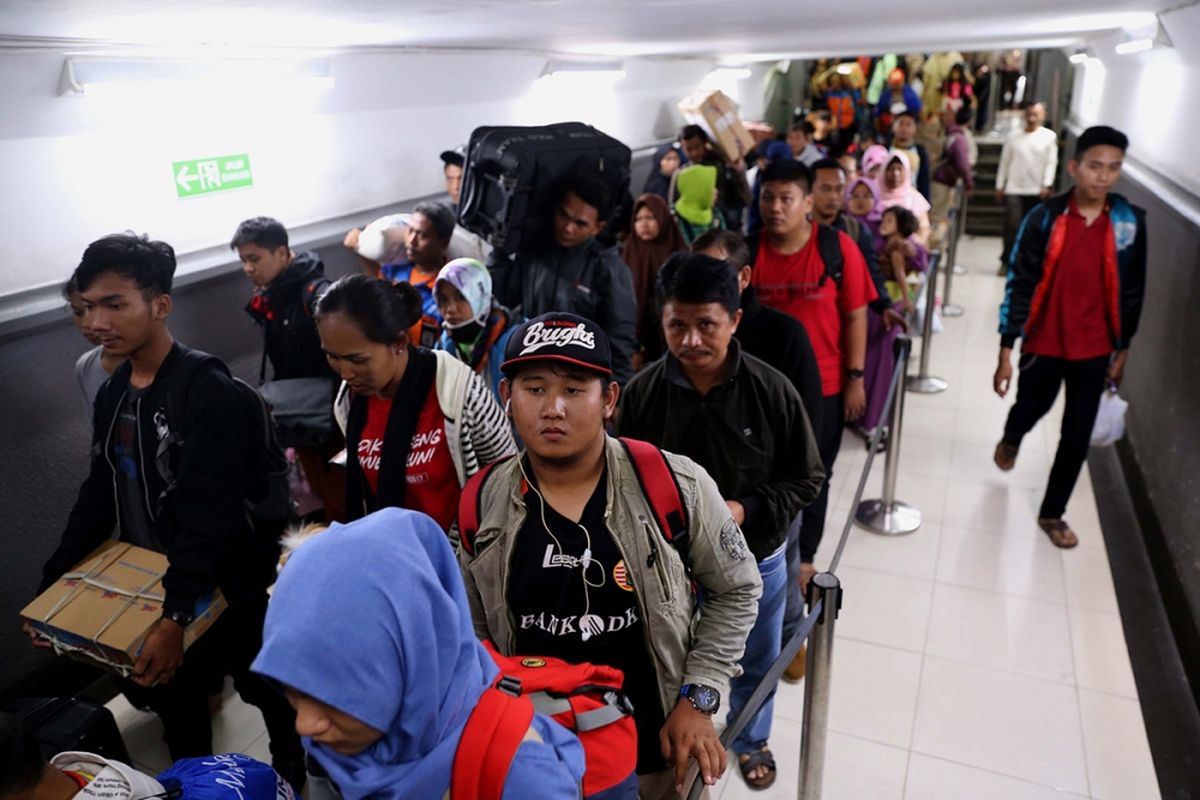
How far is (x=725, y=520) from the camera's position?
1599mm

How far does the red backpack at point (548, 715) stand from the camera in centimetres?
101

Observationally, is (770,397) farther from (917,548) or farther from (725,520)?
(917,548)

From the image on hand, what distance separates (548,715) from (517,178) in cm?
247

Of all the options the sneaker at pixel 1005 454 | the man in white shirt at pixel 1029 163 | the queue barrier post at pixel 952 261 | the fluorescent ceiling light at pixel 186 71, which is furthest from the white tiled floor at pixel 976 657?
the man in white shirt at pixel 1029 163

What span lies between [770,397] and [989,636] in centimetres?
186

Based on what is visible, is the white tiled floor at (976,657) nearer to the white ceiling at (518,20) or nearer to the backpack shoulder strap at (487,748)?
the backpack shoulder strap at (487,748)

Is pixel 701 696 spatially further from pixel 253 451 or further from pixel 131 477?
pixel 131 477

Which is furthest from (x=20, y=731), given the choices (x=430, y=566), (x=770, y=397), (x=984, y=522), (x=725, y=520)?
(x=984, y=522)

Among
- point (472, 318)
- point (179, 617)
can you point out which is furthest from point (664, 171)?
point (179, 617)

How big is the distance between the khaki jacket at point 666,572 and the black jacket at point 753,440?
0.49 m

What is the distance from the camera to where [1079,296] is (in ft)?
11.3

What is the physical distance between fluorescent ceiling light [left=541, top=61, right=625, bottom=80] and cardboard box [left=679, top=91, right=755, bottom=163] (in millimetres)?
797

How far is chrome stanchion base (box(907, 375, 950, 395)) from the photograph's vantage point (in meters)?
5.74

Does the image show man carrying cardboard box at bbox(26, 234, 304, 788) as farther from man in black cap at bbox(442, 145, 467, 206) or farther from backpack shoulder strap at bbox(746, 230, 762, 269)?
man in black cap at bbox(442, 145, 467, 206)
